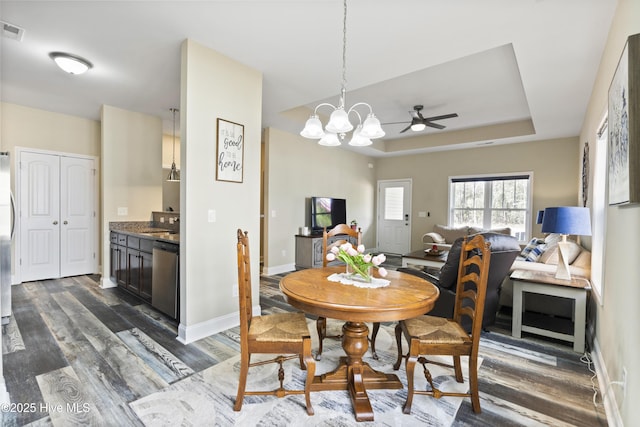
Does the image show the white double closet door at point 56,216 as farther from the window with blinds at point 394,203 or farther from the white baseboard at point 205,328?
the window with blinds at point 394,203

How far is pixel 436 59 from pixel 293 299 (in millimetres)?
2592

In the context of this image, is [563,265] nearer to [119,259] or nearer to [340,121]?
[340,121]

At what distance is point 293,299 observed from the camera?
67.2 inches

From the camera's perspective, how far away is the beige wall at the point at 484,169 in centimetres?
563

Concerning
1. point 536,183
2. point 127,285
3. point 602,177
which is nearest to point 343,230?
point 602,177

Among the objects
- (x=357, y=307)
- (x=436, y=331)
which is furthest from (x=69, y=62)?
(x=436, y=331)

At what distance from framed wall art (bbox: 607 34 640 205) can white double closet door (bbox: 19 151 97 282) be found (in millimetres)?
6379

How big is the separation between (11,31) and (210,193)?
6.92ft

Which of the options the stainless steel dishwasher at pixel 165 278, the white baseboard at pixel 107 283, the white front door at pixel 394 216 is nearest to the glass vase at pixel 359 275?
the stainless steel dishwasher at pixel 165 278

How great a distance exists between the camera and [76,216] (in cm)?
485

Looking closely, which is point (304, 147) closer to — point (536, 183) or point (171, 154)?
point (171, 154)

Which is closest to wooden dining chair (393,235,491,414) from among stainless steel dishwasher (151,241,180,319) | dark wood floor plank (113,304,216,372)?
dark wood floor plank (113,304,216,372)

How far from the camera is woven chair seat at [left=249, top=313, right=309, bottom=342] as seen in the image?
5.64 ft

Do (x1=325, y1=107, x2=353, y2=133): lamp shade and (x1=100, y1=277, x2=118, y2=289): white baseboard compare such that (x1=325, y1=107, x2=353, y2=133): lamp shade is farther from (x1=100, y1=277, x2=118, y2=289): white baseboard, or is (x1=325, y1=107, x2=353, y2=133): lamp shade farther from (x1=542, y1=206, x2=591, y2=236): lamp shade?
(x1=100, y1=277, x2=118, y2=289): white baseboard
